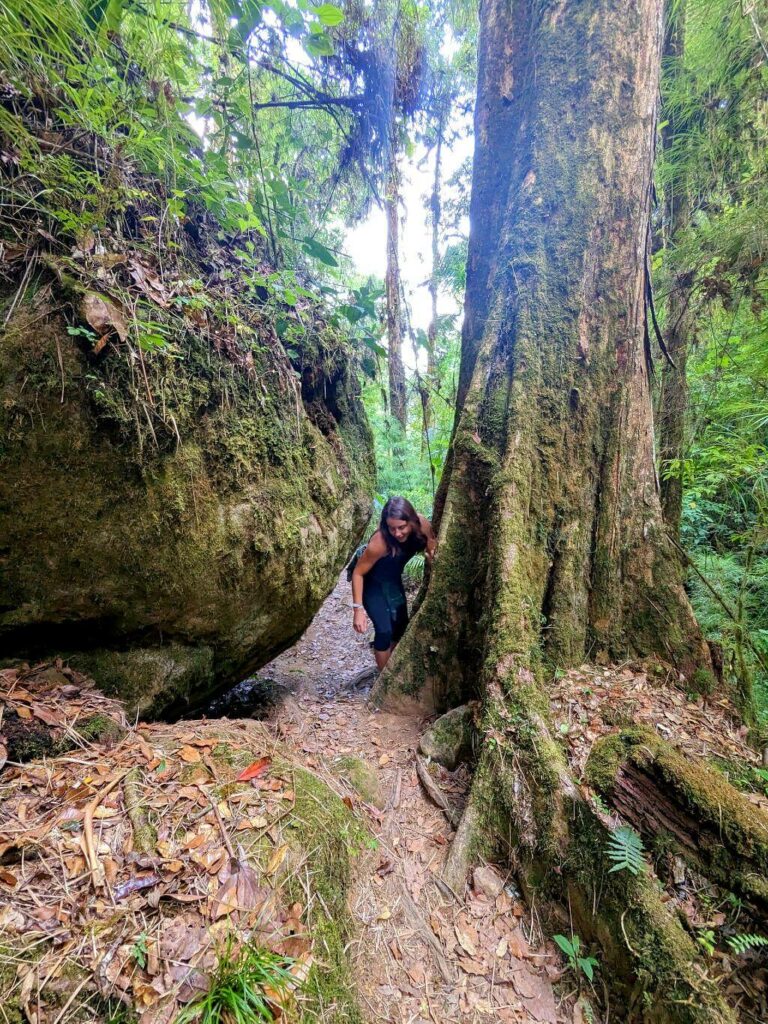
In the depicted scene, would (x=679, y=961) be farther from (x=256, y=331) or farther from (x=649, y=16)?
(x=649, y=16)

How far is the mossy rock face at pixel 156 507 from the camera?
2236mm

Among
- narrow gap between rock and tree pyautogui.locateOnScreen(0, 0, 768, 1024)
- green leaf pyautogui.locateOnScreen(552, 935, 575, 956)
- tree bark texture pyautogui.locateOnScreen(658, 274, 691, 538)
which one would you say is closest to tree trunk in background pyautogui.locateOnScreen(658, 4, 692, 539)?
tree bark texture pyautogui.locateOnScreen(658, 274, 691, 538)

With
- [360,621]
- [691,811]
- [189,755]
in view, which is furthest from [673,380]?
[189,755]

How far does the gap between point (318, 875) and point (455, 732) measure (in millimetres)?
1368

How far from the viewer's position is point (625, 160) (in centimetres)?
340

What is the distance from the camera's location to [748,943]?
1.46 metres

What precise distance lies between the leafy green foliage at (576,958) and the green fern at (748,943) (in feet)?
1.74

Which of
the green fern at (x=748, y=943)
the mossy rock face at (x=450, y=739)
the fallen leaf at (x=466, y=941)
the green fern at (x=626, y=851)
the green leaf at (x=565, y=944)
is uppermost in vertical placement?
the green fern at (x=626, y=851)

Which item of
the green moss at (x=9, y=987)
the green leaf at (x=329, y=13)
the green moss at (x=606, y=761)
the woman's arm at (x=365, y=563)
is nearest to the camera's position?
the green moss at (x=9, y=987)

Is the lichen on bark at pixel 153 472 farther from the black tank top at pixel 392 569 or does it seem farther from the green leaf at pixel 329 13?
the green leaf at pixel 329 13

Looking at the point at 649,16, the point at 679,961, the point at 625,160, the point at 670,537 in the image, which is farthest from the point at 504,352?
the point at 679,961

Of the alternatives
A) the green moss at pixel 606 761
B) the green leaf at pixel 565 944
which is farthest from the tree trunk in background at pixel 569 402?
the green leaf at pixel 565 944

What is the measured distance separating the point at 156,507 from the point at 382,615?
110 inches

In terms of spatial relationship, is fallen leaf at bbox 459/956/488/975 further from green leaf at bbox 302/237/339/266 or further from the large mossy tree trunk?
green leaf at bbox 302/237/339/266
